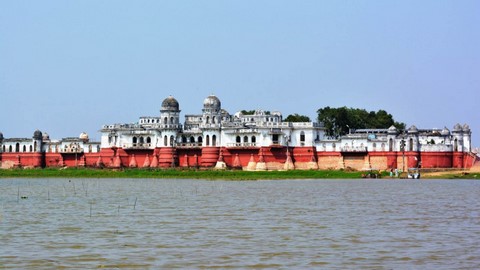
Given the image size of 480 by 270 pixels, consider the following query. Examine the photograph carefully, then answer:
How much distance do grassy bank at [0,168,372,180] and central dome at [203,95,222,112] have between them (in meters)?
9.75

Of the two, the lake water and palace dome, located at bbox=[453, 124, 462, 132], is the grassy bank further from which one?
the lake water

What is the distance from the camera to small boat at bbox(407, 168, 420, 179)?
75500 mm

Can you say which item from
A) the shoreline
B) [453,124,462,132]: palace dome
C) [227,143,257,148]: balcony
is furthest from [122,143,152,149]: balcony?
[453,124,462,132]: palace dome

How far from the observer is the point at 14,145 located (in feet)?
347

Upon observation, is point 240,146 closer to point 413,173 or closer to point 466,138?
point 413,173

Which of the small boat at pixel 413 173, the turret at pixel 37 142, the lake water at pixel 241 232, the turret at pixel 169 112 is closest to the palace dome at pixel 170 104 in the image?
the turret at pixel 169 112

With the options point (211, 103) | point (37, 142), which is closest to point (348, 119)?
point (211, 103)

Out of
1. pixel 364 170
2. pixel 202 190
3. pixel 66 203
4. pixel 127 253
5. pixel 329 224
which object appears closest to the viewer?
pixel 127 253

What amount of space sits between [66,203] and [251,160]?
163ft

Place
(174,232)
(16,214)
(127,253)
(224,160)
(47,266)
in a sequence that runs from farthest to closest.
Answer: (224,160) → (16,214) → (174,232) → (127,253) → (47,266)

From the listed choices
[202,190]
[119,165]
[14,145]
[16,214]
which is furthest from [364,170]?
[16,214]

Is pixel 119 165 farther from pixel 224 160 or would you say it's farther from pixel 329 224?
pixel 329 224

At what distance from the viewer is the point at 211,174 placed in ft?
267

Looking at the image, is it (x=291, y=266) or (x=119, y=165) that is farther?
(x=119, y=165)
